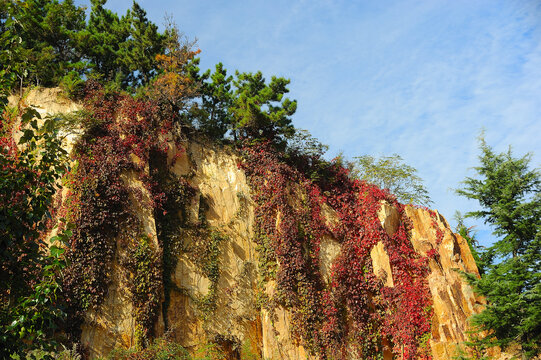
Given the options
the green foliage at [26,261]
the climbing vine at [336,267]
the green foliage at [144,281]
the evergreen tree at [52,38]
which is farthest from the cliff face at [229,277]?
the green foliage at [26,261]

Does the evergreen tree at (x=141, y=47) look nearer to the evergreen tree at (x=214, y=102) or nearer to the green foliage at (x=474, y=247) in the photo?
the evergreen tree at (x=214, y=102)

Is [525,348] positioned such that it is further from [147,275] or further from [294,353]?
[147,275]

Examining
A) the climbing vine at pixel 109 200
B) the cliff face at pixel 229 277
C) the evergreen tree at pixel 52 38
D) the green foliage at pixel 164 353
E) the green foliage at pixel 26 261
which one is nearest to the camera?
the green foliage at pixel 26 261

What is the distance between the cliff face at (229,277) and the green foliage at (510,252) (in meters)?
1.21

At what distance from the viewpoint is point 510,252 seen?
50.1 feet

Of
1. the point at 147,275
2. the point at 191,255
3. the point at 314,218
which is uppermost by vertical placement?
the point at 314,218

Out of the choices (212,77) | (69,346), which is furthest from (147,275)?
(212,77)

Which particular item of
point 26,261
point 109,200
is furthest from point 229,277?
point 26,261

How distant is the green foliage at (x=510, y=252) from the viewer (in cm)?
1364

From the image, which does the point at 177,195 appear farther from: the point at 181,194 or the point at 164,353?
the point at 164,353

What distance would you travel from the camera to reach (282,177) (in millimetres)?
16391

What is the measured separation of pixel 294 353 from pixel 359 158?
9885mm

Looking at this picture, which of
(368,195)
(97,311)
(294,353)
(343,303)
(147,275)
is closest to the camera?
(97,311)

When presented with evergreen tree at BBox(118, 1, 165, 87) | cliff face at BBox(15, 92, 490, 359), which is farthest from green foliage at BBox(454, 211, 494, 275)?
evergreen tree at BBox(118, 1, 165, 87)
